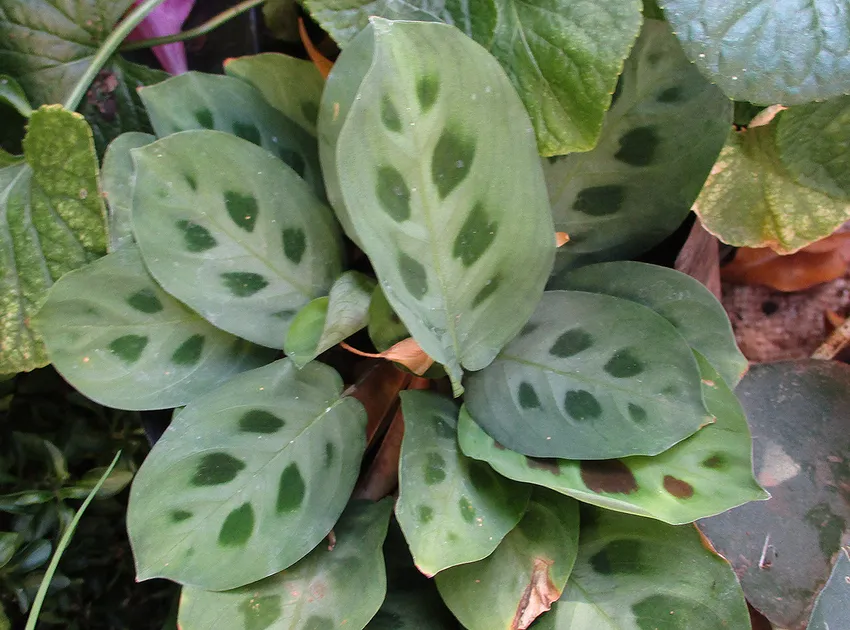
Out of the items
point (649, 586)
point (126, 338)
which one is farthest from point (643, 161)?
point (126, 338)

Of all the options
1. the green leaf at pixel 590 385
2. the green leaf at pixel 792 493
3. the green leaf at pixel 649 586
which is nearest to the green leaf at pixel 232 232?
the green leaf at pixel 590 385

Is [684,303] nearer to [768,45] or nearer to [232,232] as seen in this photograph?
[768,45]

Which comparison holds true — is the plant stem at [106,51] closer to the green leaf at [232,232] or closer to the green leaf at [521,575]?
the green leaf at [232,232]

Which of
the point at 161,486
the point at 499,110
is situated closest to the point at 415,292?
the point at 499,110

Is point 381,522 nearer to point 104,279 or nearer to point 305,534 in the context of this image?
point 305,534

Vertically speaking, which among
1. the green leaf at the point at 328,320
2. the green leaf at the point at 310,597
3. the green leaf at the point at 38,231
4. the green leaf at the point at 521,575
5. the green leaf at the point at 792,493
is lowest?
the green leaf at the point at 792,493
